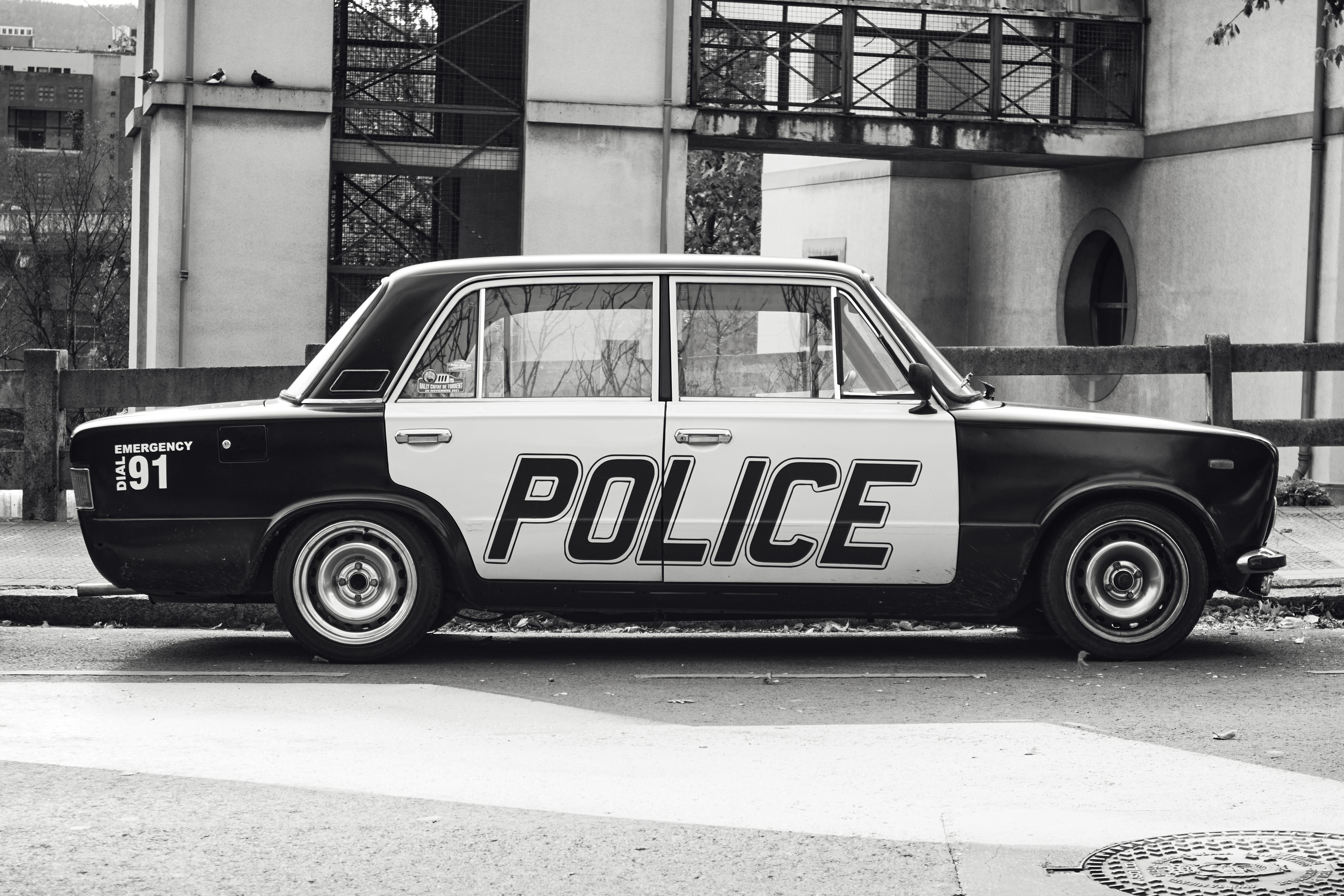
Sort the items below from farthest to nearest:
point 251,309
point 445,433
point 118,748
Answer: point 251,309, point 445,433, point 118,748

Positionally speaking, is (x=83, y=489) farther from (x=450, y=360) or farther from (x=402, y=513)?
(x=450, y=360)

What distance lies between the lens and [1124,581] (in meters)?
7.69

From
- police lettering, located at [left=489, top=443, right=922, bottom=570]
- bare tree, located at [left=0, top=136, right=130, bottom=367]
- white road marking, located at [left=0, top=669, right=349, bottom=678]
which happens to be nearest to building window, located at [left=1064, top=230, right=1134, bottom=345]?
police lettering, located at [left=489, top=443, right=922, bottom=570]

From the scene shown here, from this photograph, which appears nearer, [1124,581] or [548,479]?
[548,479]

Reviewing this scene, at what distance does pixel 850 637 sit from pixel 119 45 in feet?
225

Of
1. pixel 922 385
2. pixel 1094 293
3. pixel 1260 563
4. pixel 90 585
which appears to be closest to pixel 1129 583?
pixel 1260 563

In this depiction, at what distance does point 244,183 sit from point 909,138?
740 centimetres

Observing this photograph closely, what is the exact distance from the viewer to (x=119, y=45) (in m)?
71.1

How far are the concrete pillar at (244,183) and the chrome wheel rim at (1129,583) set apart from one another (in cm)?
1295

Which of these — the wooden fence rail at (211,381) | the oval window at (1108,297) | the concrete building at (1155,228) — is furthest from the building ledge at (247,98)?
the oval window at (1108,297)

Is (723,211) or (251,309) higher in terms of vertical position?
(723,211)

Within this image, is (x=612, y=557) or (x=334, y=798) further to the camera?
(x=612, y=557)

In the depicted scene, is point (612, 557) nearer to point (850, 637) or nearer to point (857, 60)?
point (850, 637)

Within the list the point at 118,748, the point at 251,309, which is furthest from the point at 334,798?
the point at 251,309
